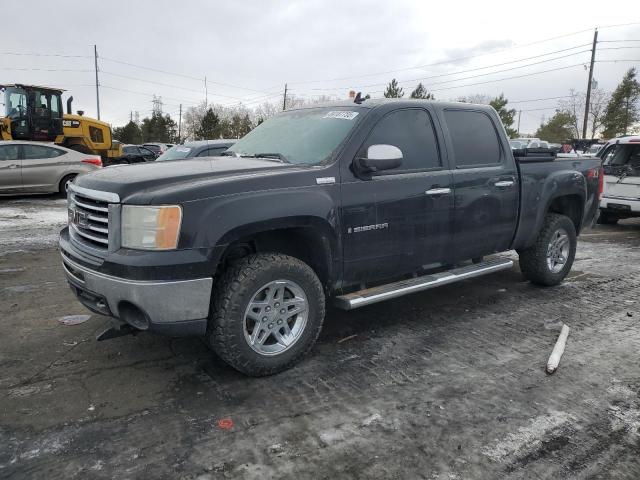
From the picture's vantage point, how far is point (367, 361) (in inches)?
155

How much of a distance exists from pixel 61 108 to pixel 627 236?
62.5ft

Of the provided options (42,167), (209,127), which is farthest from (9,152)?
(209,127)

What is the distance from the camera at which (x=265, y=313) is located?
356cm

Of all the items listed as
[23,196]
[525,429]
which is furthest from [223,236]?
[23,196]

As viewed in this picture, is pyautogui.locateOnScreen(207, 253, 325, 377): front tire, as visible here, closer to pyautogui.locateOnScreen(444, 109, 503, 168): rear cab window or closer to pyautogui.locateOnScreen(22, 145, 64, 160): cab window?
pyautogui.locateOnScreen(444, 109, 503, 168): rear cab window

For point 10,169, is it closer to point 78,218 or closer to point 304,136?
point 78,218

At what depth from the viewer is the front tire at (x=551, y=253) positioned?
5781 millimetres

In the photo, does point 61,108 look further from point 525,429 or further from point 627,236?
point 525,429

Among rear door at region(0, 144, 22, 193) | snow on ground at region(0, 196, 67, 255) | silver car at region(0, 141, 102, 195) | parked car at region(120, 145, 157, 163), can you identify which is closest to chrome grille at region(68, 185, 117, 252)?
snow on ground at region(0, 196, 67, 255)

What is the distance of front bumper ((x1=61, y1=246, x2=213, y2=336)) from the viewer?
310 cm

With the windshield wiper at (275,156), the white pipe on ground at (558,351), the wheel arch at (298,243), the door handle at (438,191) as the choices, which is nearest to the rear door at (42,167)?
the windshield wiper at (275,156)

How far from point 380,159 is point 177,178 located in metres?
1.47

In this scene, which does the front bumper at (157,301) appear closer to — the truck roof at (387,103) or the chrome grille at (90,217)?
the chrome grille at (90,217)

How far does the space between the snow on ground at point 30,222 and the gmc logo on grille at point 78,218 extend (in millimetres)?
4590
